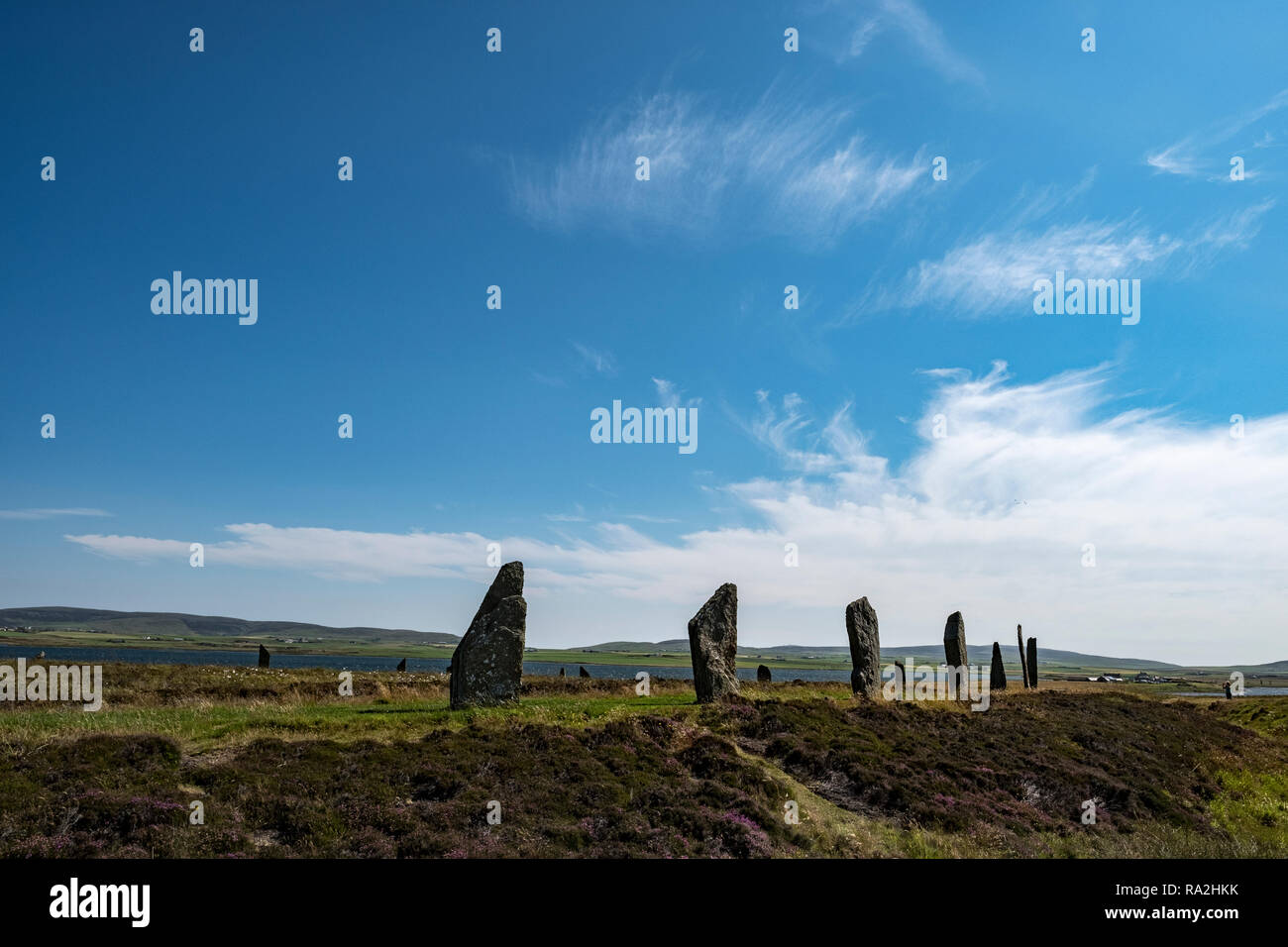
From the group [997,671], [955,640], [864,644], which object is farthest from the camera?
[997,671]

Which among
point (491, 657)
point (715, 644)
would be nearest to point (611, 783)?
point (491, 657)

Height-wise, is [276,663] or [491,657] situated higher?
[491,657]

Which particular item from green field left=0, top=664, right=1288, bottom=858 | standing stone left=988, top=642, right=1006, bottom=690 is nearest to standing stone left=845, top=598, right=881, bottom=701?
green field left=0, top=664, right=1288, bottom=858

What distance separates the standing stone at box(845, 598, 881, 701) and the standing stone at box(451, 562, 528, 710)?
16276 millimetres

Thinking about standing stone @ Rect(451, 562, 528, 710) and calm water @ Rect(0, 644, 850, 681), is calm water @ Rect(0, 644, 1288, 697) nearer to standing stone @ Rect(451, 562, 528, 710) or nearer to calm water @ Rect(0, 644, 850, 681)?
calm water @ Rect(0, 644, 850, 681)

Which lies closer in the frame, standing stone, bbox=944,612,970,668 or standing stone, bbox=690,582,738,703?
standing stone, bbox=690,582,738,703

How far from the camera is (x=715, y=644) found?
28062mm

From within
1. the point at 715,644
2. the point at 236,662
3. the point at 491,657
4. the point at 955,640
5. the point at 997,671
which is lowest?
the point at 236,662

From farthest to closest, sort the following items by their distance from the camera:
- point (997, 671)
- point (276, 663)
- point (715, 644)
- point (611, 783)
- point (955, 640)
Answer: point (276, 663) < point (997, 671) < point (955, 640) < point (715, 644) < point (611, 783)

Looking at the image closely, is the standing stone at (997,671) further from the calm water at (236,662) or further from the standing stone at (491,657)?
the standing stone at (491,657)

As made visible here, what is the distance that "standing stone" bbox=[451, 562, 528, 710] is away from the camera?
23.6 m

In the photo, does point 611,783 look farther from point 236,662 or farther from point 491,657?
point 236,662

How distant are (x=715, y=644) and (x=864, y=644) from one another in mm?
8767
